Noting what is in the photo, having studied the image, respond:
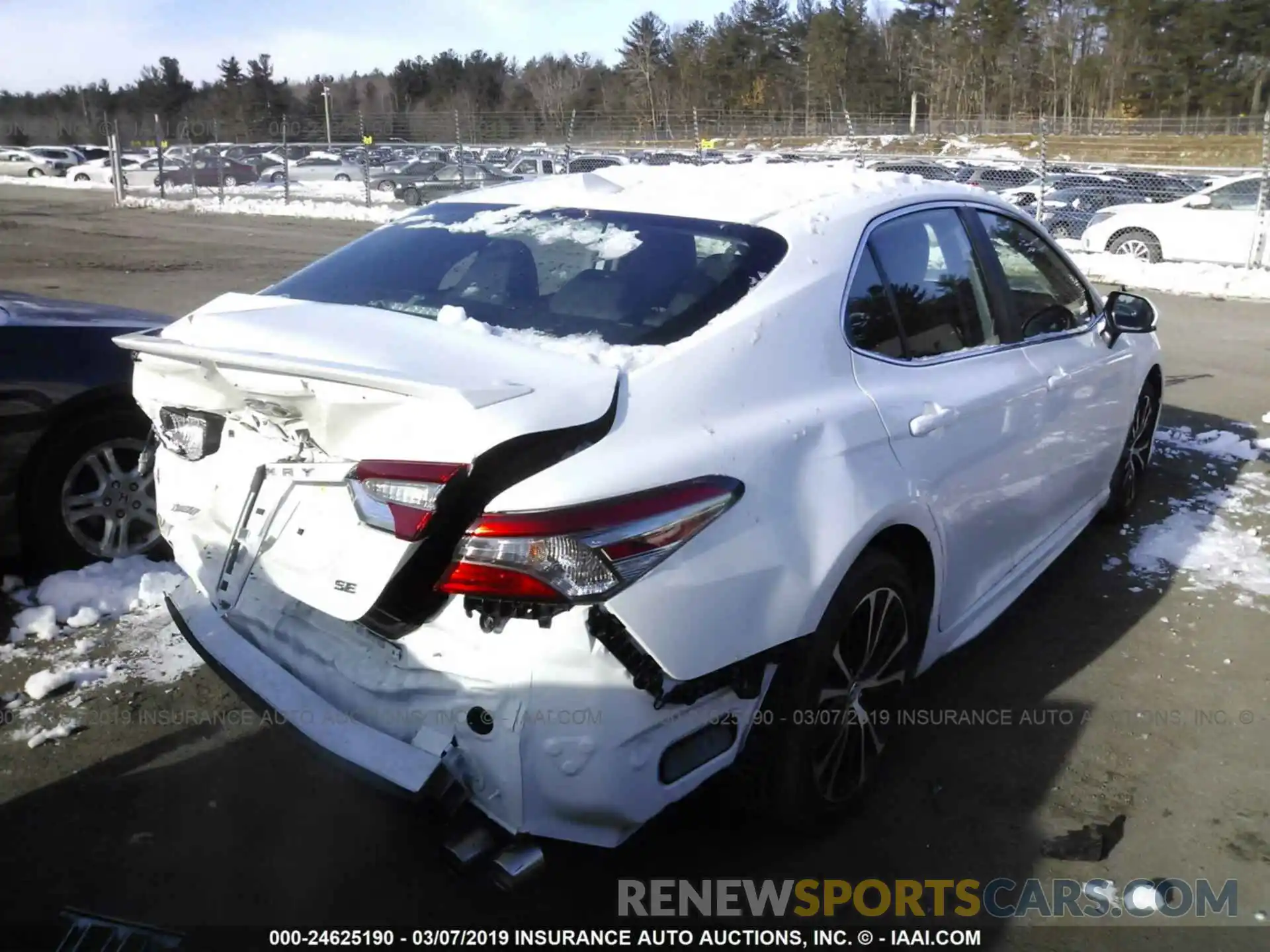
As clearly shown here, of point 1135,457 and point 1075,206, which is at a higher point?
point 1075,206

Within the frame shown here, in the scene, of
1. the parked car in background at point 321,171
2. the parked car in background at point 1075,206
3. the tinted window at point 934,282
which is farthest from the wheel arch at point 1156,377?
the parked car in background at point 321,171

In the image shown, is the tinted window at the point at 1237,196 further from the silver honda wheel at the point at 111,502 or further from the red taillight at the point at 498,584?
the red taillight at the point at 498,584

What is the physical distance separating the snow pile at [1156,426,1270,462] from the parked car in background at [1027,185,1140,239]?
12.4 metres

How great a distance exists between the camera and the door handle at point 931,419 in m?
3.01

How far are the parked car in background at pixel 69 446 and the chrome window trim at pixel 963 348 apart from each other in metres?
2.91

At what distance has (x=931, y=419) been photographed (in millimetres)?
3084

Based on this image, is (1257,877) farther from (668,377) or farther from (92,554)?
(92,554)

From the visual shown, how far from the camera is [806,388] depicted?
2.73 metres

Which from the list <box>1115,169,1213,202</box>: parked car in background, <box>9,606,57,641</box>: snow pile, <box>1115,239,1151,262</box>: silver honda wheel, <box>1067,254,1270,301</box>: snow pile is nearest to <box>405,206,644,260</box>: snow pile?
<box>9,606,57,641</box>: snow pile

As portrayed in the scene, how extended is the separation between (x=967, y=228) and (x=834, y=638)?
1803mm

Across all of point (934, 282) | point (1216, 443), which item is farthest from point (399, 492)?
point (1216, 443)

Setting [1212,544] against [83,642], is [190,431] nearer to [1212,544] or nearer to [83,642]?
[83,642]

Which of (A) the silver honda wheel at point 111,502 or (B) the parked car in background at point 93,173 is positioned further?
(B) the parked car in background at point 93,173

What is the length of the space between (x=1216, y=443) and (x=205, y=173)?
30488 mm
